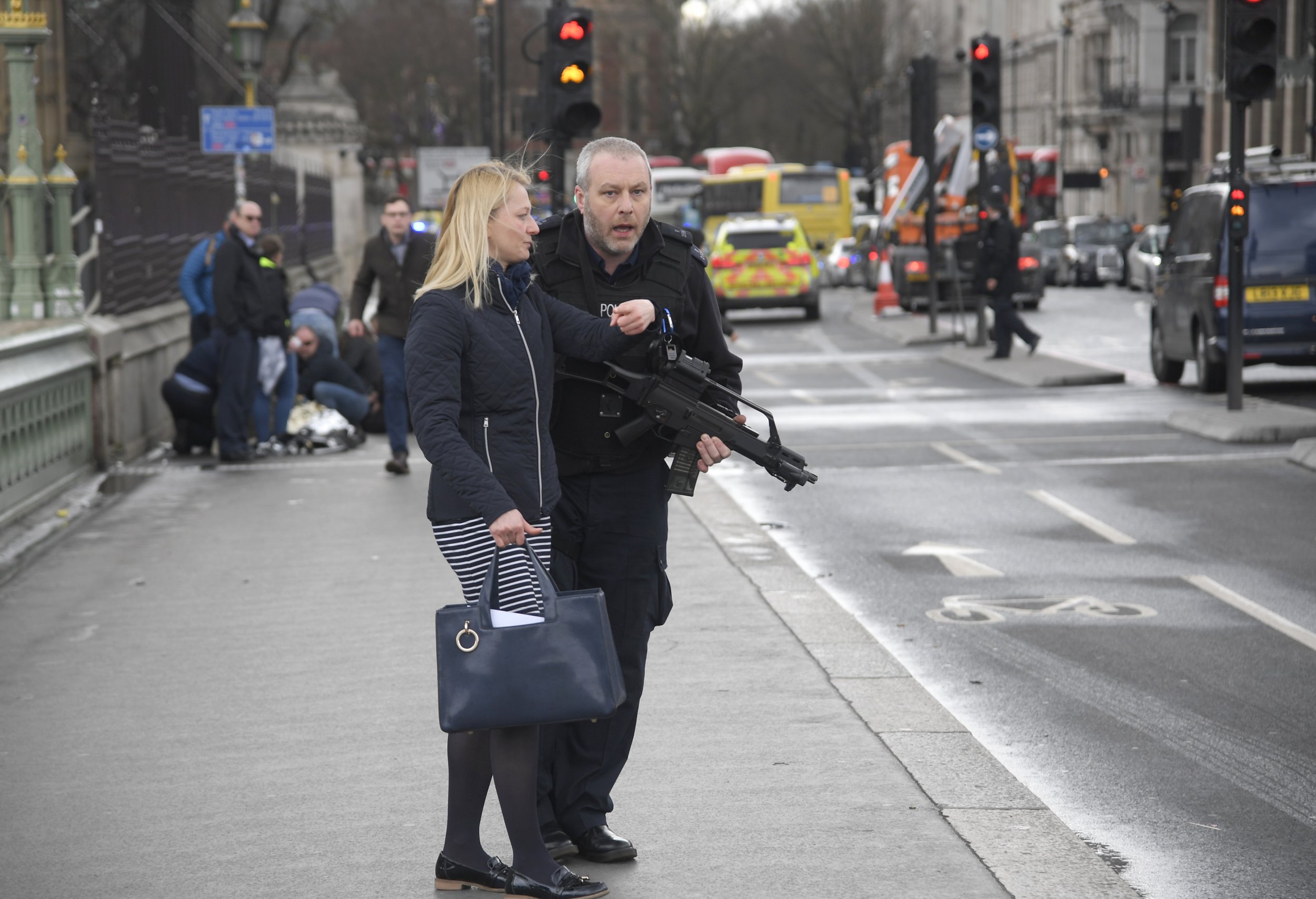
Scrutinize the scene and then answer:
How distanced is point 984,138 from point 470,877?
21.6 meters

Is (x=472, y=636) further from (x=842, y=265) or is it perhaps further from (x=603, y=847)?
(x=842, y=265)

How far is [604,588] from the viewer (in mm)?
5023

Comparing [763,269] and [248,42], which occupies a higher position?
[248,42]

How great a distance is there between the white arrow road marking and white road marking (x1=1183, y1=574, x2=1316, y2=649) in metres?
0.94

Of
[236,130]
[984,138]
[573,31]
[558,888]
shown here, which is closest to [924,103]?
[984,138]

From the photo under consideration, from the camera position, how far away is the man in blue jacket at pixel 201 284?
1521 centimetres

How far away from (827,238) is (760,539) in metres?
45.4

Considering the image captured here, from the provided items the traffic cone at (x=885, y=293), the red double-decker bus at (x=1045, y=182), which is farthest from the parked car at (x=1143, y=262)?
the red double-decker bus at (x=1045, y=182)

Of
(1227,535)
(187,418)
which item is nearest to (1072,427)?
(1227,535)

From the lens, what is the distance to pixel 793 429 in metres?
16.9

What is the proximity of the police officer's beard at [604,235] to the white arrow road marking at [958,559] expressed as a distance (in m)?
4.89

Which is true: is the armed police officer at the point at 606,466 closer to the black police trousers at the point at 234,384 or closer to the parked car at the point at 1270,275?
the black police trousers at the point at 234,384

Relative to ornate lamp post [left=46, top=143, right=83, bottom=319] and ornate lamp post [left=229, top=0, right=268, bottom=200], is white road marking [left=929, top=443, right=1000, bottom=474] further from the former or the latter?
ornate lamp post [left=229, top=0, right=268, bottom=200]

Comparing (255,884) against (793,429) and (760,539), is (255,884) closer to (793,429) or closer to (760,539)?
(760,539)
